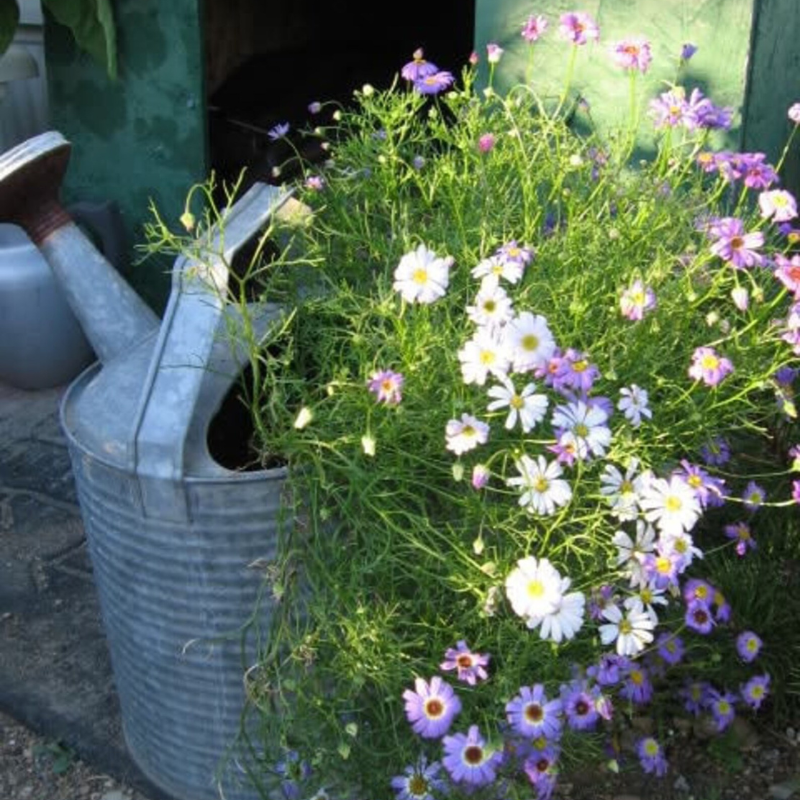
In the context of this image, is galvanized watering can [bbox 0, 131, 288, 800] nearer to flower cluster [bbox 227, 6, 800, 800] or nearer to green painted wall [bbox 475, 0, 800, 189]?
flower cluster [bbox 227, 6, 800, 800]

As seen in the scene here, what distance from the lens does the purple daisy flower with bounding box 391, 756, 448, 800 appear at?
5.64 ft

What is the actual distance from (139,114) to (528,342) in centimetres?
243

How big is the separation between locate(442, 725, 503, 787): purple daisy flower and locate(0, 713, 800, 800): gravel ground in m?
0.65

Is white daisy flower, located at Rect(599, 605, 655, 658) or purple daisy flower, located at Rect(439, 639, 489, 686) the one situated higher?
white daisy flower, located at Rect(599, 605, 655, 658)

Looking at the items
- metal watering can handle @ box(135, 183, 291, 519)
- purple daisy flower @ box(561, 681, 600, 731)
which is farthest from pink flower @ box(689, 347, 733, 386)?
metal watering can handle @ box(135, 183, 291, 519)

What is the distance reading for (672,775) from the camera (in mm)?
2268

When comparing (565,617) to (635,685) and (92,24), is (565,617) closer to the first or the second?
(635,685)

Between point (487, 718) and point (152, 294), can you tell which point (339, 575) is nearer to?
point (487, 718)

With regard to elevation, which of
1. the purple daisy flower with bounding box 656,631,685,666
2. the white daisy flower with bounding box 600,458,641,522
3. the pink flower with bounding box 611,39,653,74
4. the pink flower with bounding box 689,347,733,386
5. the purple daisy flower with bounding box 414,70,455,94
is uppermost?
the pink flower with bounding box 611,39,653,74

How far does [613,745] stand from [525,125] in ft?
3.85

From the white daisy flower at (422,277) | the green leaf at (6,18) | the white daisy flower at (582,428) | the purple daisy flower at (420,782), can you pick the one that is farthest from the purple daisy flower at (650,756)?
the green leaf at (6,18)

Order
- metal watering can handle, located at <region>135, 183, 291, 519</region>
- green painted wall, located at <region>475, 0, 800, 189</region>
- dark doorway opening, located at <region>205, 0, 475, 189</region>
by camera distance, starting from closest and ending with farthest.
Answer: metal watering can handle, located at <region>135, 183, 291, 519</region> < green painted wall, located at <region>475, 0, 800, 189</region> < dark doorway opening, located at <region>205, 0, 475, 189</region>

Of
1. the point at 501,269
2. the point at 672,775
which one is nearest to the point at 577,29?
the point at 501,269

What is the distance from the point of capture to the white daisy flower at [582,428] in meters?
1.59
